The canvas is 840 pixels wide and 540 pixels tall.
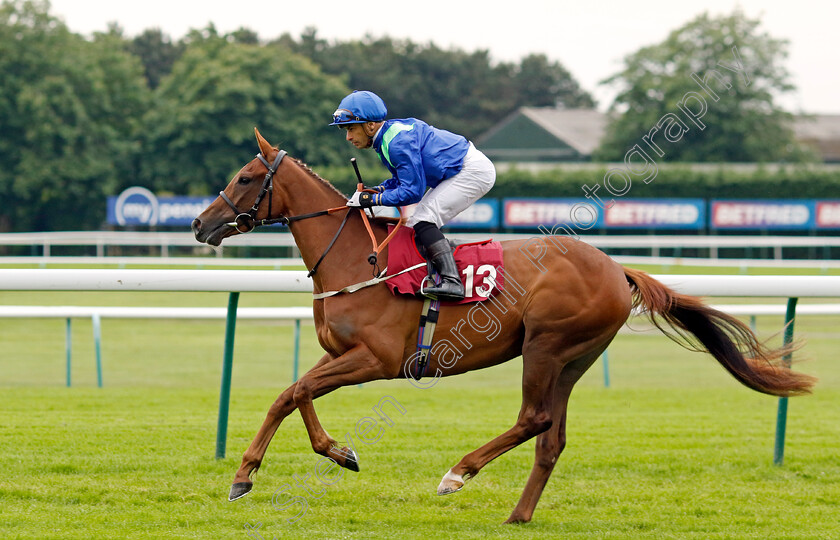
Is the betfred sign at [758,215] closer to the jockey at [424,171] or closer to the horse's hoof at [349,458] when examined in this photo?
the jockey at [424,171]

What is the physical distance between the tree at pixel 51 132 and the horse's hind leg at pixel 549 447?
27.1 metres

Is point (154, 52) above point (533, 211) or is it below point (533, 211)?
above

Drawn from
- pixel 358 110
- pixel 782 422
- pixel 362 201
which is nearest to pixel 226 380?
pixel 362 201

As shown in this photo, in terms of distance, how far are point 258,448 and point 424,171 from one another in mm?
1421

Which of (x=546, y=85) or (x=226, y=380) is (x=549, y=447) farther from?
(x=546, y=85)

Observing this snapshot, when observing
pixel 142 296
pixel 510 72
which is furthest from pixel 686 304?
pixel 510 72

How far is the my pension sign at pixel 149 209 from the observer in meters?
26.2

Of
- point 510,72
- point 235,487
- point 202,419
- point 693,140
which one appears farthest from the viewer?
point 510,72

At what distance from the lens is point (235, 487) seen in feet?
13.2

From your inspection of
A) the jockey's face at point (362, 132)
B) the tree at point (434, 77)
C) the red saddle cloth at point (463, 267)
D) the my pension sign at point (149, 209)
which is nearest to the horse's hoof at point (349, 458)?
the red saddle cloth at point (463, 267)

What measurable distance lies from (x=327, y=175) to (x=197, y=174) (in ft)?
19.0

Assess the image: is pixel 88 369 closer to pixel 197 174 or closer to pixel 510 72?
pixel 197 174

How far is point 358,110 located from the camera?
432 centimetres

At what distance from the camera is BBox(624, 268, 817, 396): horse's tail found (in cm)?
463
